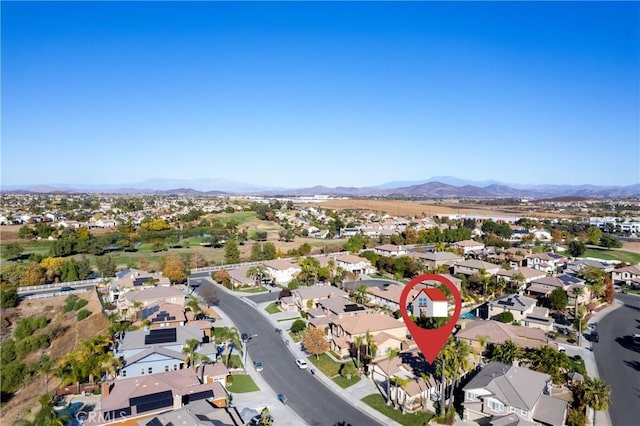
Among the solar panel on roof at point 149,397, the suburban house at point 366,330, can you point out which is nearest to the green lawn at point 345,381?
the suburban house at point 366,330

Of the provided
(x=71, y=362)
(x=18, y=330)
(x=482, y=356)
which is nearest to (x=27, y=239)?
(x=18, y=330)

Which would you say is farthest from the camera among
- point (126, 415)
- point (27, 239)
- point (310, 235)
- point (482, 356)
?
point (310, 235)

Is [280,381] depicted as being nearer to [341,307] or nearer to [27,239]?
[341,307]

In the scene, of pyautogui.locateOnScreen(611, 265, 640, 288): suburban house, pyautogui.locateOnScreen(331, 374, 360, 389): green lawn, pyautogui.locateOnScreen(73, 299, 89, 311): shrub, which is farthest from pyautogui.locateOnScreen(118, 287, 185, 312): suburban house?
pyautogui.locateOnScreen(611, 265, 640, 288): suburban house

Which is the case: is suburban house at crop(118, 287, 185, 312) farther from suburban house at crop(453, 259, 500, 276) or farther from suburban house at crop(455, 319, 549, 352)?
suburban house at crop(453, 259, 500, 276)

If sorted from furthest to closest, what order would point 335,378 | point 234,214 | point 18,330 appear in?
point 234,214
point 18,330
point 335,378

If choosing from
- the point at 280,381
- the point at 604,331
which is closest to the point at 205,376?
the point at 280,381

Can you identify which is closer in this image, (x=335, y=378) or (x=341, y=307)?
(x=335, y=378)
